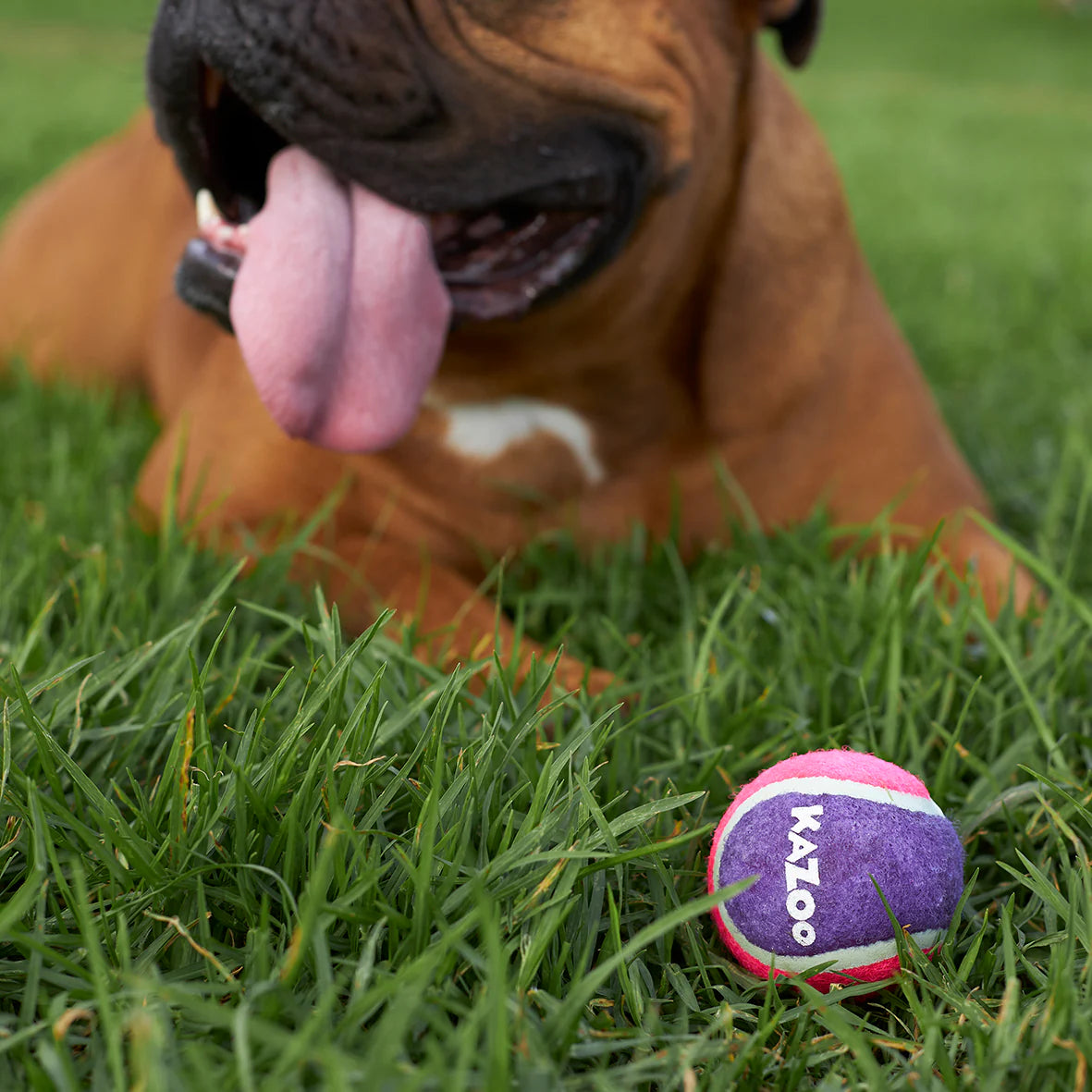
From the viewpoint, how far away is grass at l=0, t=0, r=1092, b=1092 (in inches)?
36.2

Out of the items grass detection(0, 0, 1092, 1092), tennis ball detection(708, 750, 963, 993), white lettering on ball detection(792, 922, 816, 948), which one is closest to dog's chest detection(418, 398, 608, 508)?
grass detection(0, 0, 1092, 1092)

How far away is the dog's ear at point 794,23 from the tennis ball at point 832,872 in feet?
4.02

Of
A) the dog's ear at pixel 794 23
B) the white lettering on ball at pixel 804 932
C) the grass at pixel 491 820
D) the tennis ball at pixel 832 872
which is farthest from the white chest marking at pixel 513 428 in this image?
the white lettering on ball at pixel 804 932

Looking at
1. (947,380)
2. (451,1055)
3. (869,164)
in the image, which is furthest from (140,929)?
(869,164)

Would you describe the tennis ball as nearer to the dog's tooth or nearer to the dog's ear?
the dog's tooth

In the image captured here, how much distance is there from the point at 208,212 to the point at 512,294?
0.44 meters

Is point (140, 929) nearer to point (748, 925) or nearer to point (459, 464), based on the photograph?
point (748, 925)

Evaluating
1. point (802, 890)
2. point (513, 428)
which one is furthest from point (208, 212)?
point (802, 890)

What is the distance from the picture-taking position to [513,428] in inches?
78.1

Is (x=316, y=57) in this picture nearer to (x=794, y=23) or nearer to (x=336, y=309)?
(x=336, y=309)

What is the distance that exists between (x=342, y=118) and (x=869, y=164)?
593 cm

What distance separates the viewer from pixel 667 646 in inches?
65.6

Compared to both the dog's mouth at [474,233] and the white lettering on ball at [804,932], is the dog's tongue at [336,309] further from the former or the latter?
the white lettering on ball at [804,932]

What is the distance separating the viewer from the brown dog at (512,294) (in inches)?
64.2
